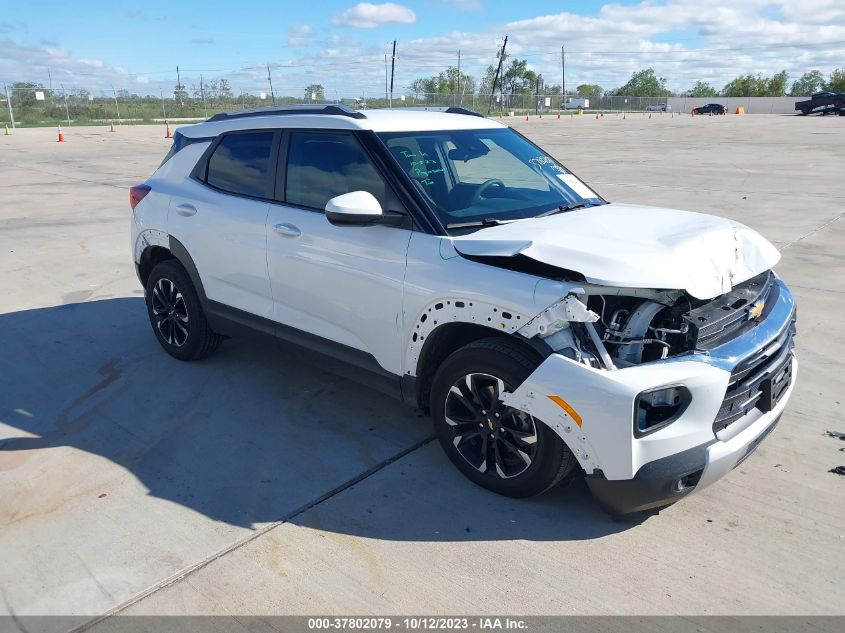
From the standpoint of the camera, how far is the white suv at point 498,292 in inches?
119

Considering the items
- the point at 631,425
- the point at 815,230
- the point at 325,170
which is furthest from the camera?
the point at 815,230

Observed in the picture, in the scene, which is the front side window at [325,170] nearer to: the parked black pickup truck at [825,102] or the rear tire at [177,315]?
the rear tire at [177,315]

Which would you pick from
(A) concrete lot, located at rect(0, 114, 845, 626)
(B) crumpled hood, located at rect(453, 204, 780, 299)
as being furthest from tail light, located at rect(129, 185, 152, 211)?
(B) crumpled hood, located at rect(453, 204, 780, 299)

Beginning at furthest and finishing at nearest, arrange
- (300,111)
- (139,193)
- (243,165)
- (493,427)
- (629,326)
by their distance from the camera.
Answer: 1. (139,193)
2. (243,165)
3. (300,111)
4. (493,427)
5. (629,326)

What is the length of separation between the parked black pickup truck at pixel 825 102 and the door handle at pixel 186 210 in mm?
63494

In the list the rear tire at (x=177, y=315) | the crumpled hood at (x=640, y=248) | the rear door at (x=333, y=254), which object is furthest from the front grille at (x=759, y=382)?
the rear tire at (x=177, y=315)

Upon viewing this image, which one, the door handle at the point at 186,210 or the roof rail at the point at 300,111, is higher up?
the roof rail at the point at 300,111

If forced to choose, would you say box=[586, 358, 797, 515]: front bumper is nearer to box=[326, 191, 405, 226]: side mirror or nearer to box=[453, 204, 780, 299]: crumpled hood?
box=[453, 204, 780, 299]: crumpled hood

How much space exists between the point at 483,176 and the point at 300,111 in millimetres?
1309

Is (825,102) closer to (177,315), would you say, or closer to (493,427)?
(177,315)

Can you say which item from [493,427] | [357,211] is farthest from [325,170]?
[493,427]

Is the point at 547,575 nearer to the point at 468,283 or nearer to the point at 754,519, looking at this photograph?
the point at 754,519

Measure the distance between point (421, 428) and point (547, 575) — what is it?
1.50 metres

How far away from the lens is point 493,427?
3447mm
